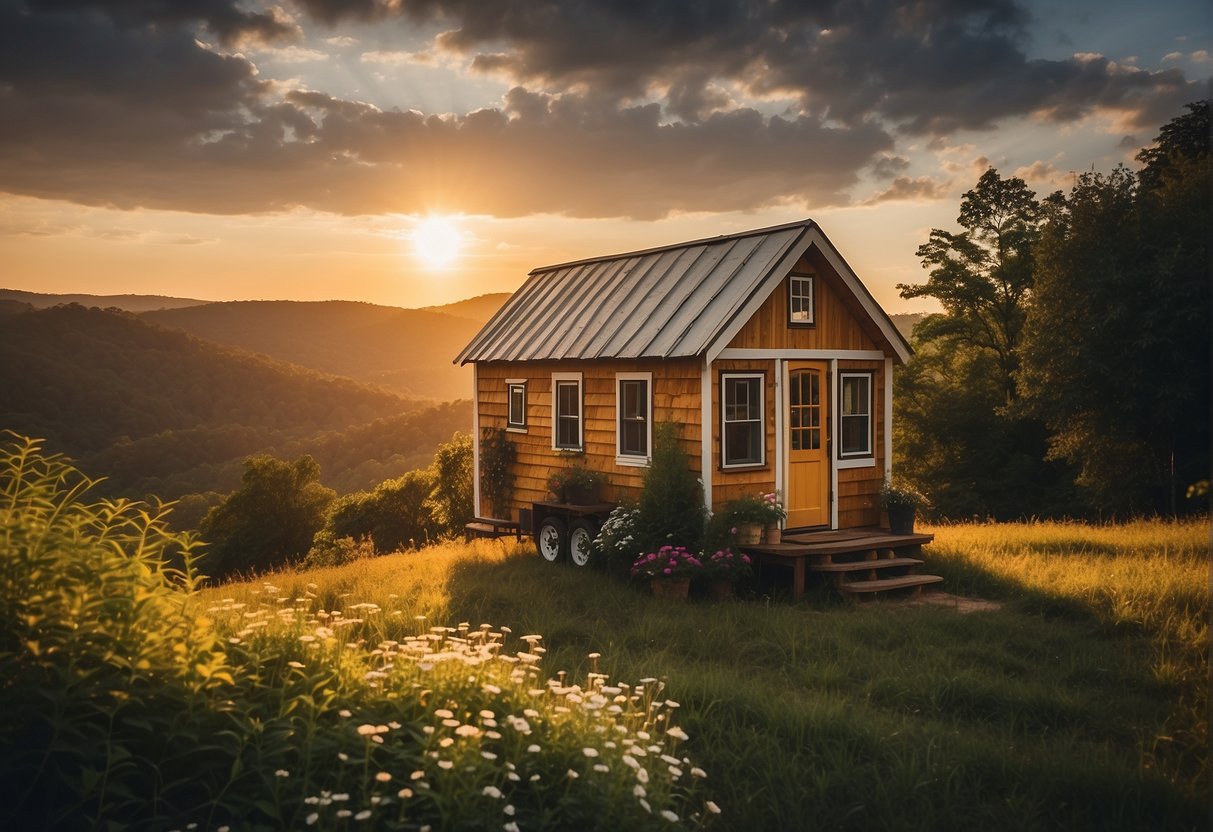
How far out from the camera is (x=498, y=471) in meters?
19.0

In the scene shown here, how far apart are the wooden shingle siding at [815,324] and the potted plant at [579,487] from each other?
3.73 metres

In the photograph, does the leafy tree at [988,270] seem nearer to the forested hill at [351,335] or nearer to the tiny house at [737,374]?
the tiny house at [737,374]

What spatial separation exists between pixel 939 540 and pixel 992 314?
2405cm

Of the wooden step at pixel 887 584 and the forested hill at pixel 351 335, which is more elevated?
the forested hill at pixel 351 335

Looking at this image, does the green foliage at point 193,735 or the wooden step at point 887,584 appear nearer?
the green foliage at point 193,735

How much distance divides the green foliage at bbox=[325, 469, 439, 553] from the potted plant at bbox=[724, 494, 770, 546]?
30.2m

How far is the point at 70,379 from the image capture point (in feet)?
246

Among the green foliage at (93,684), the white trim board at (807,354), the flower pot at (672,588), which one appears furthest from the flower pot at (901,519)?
the green foliage at (93,684)

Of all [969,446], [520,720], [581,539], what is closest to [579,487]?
[581,539]

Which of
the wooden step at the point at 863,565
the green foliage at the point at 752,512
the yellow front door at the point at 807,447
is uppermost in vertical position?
the yellow front door at the point at 807,447

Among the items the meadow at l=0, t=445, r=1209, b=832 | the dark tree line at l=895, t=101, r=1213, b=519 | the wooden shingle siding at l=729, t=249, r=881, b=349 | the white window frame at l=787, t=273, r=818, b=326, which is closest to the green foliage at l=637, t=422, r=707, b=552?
the wooden shingle siding at l=729, t=249, r=881, b=349

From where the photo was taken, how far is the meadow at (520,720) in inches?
185

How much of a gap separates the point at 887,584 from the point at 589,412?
628cm

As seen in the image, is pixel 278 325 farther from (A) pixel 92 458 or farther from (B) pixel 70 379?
(A) pixel 92 458
